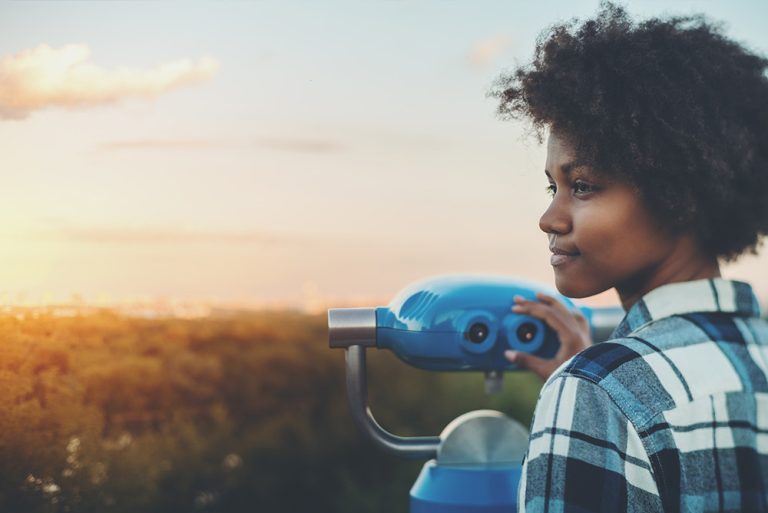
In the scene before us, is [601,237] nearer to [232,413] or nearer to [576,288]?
[576,288]

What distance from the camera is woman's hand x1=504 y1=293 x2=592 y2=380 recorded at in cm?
141

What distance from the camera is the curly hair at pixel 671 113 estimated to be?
1.10 meters

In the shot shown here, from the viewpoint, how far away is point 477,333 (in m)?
1.42

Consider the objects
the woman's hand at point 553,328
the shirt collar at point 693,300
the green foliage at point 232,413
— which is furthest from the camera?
the green foliage at point 232,413

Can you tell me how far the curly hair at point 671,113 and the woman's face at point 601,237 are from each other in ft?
0.06

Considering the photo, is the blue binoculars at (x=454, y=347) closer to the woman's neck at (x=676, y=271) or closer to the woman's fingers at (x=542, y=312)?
the woman's fingers at (x=542, y=312)

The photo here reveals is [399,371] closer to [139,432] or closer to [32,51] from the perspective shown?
[139,432]

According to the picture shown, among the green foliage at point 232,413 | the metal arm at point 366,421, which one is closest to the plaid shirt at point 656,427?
the metal arm at point 366,421

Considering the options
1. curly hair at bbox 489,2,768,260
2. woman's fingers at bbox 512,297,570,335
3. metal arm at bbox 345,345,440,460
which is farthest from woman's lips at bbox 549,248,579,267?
metal arm at bbox 345,345,440,460

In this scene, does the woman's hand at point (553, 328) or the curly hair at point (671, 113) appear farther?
the woman's hand at point (553, 328)

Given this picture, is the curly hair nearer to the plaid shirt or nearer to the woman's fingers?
the plaid shirt

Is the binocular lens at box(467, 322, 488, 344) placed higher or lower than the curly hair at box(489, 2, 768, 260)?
lower

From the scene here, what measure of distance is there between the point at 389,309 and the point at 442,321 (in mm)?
96

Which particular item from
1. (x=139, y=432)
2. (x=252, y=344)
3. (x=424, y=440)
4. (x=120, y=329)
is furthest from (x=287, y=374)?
(x=424, y=440)
